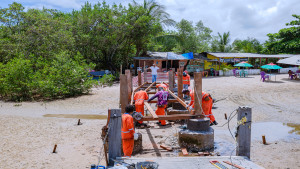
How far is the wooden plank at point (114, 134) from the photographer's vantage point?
4414 mm

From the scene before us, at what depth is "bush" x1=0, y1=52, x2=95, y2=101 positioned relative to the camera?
1595cm

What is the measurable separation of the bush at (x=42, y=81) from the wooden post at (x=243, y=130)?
1364 centimetres

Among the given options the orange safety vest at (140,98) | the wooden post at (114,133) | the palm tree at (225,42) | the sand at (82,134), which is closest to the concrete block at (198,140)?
the sand at (82,134)

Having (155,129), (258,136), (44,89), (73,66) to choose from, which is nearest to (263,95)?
(258,136)

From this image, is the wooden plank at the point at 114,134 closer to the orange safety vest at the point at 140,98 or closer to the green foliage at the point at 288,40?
the orange safety vest at the point at 140,98

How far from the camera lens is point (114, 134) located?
14.6 feet

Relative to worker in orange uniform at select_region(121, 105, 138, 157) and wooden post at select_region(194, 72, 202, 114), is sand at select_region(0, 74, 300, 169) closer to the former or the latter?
worker in orange uniform at select_region(121, 105, 138, 157)

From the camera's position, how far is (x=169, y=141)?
775 centimetres

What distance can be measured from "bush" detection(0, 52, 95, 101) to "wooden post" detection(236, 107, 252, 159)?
1364 centimetres

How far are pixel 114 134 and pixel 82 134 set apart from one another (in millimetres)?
4767

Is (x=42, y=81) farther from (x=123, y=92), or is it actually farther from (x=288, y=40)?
(x=288, y=40)

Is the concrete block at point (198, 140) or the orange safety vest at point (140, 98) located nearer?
the concrete block at point (198, 140)

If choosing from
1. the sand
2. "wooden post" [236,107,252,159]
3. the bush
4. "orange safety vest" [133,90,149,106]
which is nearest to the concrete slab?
"wooden post" [236,107,252,159]

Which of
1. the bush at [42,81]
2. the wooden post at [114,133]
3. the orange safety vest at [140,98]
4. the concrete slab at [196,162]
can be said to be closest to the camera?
the concrete slab at [196,162]
